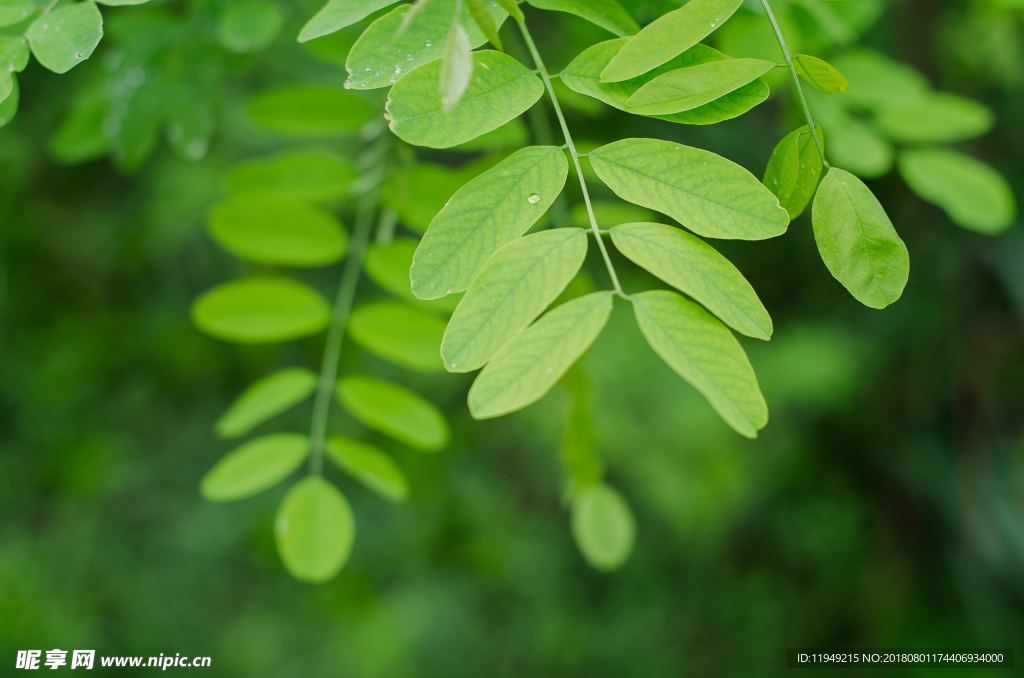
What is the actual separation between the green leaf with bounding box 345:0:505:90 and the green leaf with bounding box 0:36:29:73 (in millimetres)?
242

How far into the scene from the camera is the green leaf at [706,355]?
1.68ft

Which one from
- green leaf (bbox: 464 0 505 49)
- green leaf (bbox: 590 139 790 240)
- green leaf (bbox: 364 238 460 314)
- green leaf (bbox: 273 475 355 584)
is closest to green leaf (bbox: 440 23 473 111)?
green leaf (bbox: 464 0 505 49)

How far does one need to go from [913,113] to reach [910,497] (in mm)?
1759

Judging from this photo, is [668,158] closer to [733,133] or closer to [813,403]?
[733,133]

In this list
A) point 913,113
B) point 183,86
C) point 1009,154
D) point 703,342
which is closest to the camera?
point 703,342

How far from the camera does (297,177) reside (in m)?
0.95

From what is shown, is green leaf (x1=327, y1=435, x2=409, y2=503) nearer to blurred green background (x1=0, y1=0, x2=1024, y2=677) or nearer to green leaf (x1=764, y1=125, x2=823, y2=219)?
green leaf (x1=764, y1=125, x2=823, y2=219)

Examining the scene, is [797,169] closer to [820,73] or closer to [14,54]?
[820,73]

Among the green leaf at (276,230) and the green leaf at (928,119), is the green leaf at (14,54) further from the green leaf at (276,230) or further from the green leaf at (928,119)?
the green leaf at (928,119)

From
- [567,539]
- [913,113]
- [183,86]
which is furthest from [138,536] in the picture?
[913,113]

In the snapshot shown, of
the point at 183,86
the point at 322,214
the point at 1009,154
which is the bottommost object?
the point at 1009,154

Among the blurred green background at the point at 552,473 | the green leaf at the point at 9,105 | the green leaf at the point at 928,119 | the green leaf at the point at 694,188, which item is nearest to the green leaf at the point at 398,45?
the green leaf at the point at 694,188

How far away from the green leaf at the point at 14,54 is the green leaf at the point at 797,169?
20.1 inches

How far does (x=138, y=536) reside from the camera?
2271 millimetres
